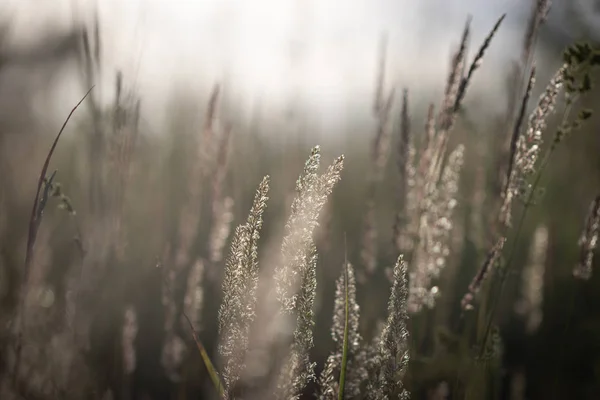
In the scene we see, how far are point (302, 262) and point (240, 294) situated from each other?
0.38ft

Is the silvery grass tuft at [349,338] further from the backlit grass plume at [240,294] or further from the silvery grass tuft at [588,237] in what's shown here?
the silvery grass tuft at [588,237]

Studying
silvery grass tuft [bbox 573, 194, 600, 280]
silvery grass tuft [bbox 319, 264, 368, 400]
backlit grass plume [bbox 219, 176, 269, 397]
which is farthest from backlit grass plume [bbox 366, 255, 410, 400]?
silvery grass tuft [bbox 573, 194, 600, 280]

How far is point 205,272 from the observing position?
97.8 inches

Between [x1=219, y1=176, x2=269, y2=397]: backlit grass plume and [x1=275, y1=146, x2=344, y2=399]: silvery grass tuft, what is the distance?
0.05 meters

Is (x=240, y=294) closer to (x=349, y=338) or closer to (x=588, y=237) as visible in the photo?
(x=349, y=338)

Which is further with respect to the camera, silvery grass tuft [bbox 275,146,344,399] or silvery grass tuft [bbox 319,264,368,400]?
silvery grass tuft [bbox 319,264,368,400]

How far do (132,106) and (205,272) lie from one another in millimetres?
1178

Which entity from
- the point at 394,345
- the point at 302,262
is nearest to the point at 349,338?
the point at 394,345

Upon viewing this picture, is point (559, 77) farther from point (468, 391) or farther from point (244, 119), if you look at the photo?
point (244, 119)

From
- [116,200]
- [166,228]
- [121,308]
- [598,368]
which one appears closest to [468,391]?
[116,200]

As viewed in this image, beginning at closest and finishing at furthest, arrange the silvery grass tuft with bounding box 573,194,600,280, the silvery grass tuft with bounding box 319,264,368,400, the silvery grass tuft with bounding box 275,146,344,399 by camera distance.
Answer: the silvery grass tuft with bounding box 275,146,344,399
the silvery grass tuft with bounding box 319,264,368,400
the silvery grass tuft with bounding box 573,194,600,280

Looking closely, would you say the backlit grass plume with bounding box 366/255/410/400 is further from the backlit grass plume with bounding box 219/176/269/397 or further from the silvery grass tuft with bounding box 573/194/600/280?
the silvery grass tuft with bounding box 573/194/600/280

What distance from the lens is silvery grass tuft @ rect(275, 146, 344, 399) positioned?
2.88ft

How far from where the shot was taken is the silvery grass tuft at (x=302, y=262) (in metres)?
0.88
